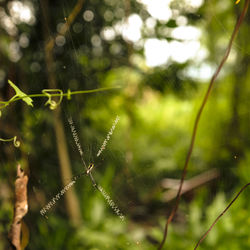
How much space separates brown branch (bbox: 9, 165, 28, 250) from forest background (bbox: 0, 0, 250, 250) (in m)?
0.02

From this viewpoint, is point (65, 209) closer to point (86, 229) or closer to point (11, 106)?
point (86, 229)

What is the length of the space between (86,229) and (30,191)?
0.61 m

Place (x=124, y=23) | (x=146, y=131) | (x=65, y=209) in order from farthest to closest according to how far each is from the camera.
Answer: (x=146, y=131), (x=65, y=209), (x=124, y=23)

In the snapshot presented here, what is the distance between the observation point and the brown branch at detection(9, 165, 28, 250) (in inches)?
10.0

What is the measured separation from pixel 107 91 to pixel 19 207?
0.74 ft

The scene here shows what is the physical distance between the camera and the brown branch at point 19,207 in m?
0.25

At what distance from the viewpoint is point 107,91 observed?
1.42 ft

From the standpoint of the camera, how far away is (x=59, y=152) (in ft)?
2.60

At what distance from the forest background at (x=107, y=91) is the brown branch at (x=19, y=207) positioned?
0.07ft

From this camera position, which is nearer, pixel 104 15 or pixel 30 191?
pixel 30 191

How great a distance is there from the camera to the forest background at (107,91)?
0.32 metres

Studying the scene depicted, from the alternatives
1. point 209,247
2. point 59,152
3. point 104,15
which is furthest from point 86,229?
point 104,15

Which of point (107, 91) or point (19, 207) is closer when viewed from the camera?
point (19, 207)

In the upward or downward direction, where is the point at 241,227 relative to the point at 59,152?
downward
